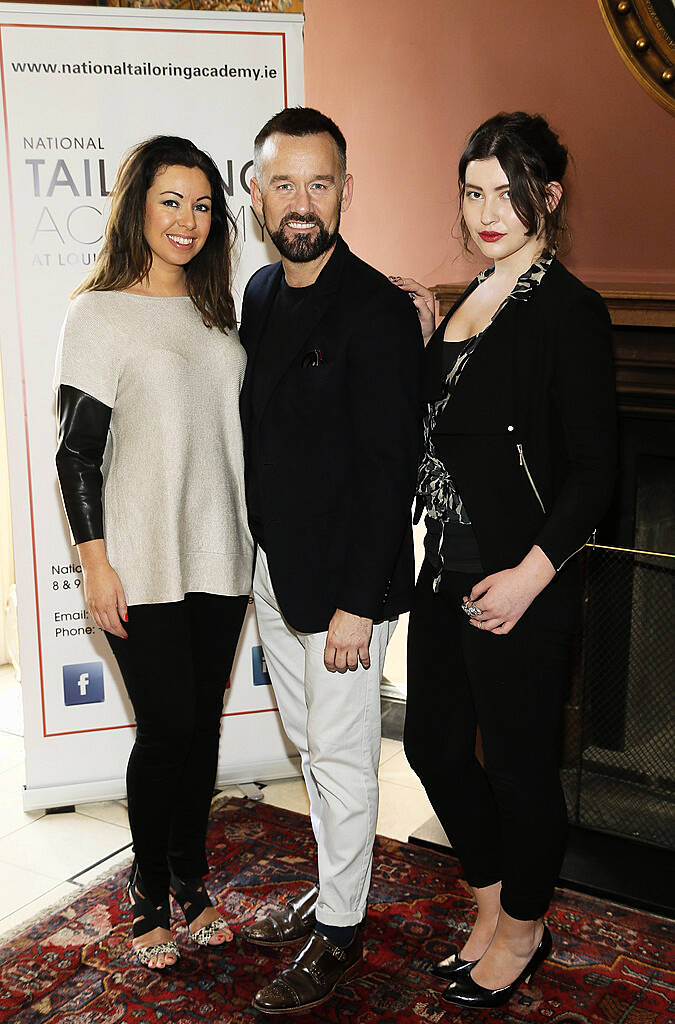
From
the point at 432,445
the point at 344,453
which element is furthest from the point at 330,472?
the point at 432,445

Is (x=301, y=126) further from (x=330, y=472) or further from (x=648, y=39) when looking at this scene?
(x=648, y=39)

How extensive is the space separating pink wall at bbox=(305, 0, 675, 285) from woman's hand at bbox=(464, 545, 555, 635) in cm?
122

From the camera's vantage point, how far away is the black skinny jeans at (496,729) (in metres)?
1.70

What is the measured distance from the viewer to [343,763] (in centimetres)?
186

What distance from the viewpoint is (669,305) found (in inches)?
92.4

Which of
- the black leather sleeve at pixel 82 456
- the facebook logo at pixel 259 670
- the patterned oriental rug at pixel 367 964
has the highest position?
the black leather sleeve at pixel 82 456

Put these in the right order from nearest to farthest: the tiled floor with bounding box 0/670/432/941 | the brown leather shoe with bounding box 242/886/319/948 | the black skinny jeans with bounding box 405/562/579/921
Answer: the black skinny jeans with bounding box 405/562/579/921 → the brown leather shoe with bounding box 242/886/319/948 → the tiled floor with bounding box 0/670/432/941

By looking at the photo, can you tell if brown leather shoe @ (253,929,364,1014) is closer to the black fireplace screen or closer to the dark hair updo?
the black fireplace screen

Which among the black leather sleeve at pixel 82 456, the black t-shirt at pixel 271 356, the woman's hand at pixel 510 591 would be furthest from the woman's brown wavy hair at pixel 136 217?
the woman's hand at pixel 510 591

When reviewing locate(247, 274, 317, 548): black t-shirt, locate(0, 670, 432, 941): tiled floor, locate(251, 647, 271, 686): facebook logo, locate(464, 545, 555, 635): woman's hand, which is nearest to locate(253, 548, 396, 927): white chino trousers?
locate(247, 274, 317, 548): black t-shirt

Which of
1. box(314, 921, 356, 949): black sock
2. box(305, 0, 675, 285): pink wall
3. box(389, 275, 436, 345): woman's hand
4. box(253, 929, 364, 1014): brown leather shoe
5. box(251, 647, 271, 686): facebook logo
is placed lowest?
box(253, 929, 364, 1014): brown leather shoe

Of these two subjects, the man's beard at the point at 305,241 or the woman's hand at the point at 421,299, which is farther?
the woman's hand at the point at 421,299

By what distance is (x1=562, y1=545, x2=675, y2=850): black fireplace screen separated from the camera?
265 cm

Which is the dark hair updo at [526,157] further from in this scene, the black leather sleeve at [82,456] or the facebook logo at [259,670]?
the facebook logo at [259,670]
